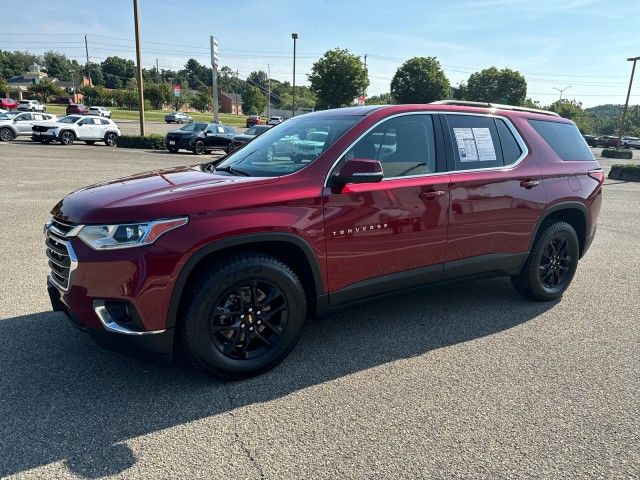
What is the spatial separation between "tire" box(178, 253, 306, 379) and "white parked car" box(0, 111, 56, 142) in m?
26.2

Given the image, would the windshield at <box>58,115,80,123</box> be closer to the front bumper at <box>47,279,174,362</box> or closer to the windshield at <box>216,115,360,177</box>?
the windshield at <box>216,115,360,177</box>

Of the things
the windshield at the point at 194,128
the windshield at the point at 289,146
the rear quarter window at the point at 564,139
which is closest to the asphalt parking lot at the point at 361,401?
the windshield at the point at 289,146

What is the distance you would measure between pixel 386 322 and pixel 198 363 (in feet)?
5.91

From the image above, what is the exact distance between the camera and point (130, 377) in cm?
321

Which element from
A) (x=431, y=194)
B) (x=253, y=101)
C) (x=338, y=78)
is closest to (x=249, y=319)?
(x=431, y=194)

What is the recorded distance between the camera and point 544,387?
320 cm

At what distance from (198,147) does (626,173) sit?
19061 millimetres

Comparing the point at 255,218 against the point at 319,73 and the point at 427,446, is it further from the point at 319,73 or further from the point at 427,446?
the point at 319,73

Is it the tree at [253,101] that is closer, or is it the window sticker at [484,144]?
the window sticker at [484,144]

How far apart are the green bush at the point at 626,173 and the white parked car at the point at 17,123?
26735mm

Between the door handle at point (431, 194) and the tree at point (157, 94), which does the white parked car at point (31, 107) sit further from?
the door handle at point (431, 194)

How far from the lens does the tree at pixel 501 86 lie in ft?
242

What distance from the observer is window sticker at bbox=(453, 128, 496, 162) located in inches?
159

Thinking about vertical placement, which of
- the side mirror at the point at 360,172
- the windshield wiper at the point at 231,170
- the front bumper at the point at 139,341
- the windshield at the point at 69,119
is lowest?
the front bumper at the point at 139,341
